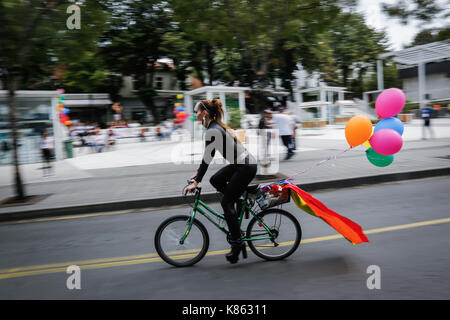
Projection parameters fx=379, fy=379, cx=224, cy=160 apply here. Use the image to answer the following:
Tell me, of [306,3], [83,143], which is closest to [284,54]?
[83,143]

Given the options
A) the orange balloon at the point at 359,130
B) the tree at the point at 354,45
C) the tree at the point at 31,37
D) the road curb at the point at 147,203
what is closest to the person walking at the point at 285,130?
the road curb at the point at 147,203

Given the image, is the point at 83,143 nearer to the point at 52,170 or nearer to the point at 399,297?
the point at 52,170

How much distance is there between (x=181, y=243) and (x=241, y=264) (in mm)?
717

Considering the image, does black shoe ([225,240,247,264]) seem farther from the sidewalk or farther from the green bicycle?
the sidewalk

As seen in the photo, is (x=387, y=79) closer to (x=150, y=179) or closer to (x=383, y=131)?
(x=150, y=179)

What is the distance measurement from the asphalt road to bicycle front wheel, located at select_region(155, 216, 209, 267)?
0.39 ft

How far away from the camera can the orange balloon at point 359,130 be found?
473 cm

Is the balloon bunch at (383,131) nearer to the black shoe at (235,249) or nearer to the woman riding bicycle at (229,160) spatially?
the woman riding bicycle at (229,160)

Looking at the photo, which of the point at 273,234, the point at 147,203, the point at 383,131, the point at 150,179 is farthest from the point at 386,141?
the point at 150,179

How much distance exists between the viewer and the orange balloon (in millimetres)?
4727

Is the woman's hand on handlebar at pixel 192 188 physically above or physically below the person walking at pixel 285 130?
below

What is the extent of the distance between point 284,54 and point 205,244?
3224 cm

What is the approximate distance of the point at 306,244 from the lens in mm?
4801

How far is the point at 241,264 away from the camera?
4.24m
